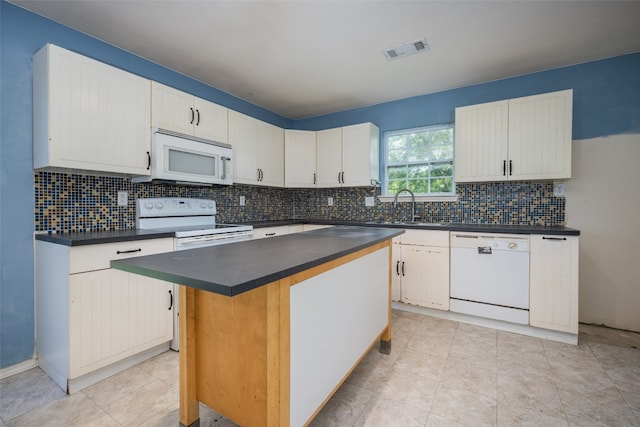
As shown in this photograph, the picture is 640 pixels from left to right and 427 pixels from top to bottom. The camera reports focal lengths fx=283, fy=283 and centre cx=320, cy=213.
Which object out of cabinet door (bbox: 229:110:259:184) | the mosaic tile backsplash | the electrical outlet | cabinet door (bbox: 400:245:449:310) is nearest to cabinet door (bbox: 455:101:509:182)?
the mosaic tile backsplash

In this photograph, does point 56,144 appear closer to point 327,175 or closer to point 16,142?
point 16,142

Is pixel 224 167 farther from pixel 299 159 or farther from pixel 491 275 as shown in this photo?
pixel 491 275

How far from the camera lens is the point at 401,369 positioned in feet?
6.57

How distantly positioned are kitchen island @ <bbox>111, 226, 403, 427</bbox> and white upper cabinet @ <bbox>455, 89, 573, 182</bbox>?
2.11m

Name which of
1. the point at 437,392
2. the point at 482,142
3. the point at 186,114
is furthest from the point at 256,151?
the point at 437,392

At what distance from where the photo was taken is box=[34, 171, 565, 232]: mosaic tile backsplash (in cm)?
217

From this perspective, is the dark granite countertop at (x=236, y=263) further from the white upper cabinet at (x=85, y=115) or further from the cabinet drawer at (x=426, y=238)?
the cabinet drawer at (x=426, y=238)

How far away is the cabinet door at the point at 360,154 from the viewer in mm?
3684

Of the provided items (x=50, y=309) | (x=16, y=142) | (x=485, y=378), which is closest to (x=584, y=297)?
(x=485, y=378)

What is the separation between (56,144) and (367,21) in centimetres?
237

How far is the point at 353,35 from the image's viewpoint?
7.68 feet

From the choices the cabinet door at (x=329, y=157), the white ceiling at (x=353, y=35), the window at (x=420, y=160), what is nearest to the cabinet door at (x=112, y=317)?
the white ceiling at (x=353, y=35)

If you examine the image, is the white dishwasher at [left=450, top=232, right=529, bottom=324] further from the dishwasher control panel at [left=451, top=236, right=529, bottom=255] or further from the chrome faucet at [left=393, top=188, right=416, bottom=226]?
the chrome faucet at [left=393, top=188, right=416, bottom=226]

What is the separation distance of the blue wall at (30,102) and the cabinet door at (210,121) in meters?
0.41
